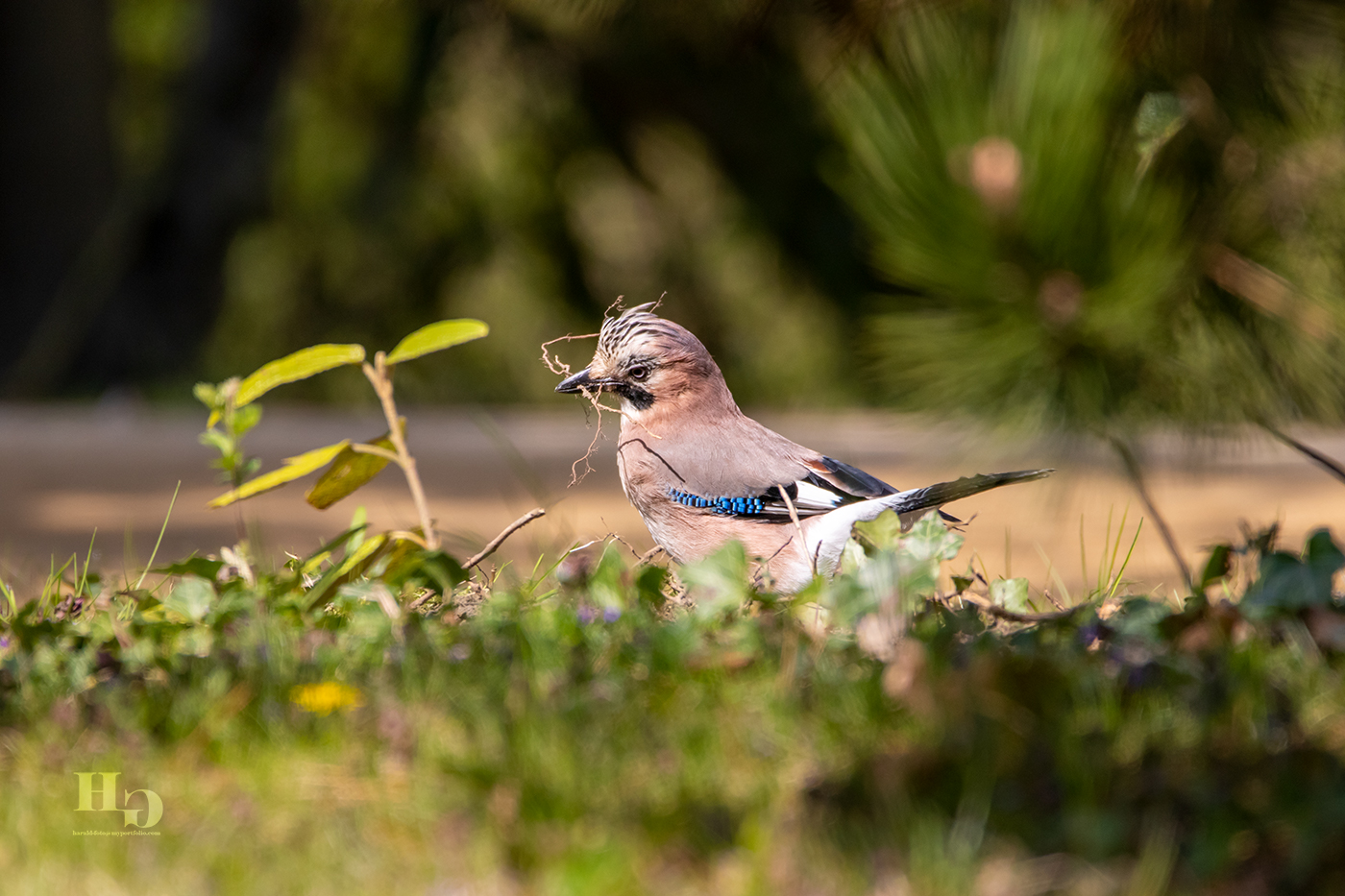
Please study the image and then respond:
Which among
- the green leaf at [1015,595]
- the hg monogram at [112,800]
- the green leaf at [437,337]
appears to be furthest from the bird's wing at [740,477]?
the hg monogram at [112,800]

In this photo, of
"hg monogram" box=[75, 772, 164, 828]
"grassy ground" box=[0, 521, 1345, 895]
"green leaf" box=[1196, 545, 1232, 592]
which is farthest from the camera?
"green leaf" box=[1196, 545, 1232, 592]

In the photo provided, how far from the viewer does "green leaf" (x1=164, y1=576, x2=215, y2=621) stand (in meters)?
2.32

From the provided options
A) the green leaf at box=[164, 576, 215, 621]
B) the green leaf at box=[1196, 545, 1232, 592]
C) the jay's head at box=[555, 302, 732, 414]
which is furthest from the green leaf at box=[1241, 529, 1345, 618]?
the green leaf at box=[164, 576, 215, 621]

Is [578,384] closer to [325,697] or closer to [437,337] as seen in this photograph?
[437,337]

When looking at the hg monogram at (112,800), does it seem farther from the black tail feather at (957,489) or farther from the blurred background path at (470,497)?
the blurred background path at (470,497)

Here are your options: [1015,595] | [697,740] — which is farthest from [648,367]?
[697,740]

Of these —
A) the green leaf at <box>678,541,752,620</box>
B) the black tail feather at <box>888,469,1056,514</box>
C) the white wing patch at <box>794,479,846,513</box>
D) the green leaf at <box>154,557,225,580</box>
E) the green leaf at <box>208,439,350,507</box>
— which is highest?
the green leaf at <box>208,439,350,507</box>

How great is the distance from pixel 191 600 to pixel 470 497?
3.24 m

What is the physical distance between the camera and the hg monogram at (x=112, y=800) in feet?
5.17

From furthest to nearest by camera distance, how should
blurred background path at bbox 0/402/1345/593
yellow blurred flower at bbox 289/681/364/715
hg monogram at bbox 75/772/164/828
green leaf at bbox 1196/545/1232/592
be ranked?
blurred background path at bbox 0/402/1345/593, green leaf at bbox 1196/545/1232/592, yellow blurred flower at bbox 289/681/364/715, hg monogram at bbox 75/772/164/828

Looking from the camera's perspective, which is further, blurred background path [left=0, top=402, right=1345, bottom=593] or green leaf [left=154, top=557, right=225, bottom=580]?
blurred background path [left=0, top=402, right=1345, bottom=593]

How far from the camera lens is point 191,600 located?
7.68ft

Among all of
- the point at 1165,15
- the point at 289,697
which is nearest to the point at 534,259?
the point at 1165,15

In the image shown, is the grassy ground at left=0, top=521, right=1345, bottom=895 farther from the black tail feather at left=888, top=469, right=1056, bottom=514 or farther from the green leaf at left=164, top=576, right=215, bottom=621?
the black tail feather at left=888, top=469, right=1056, bottom=514
